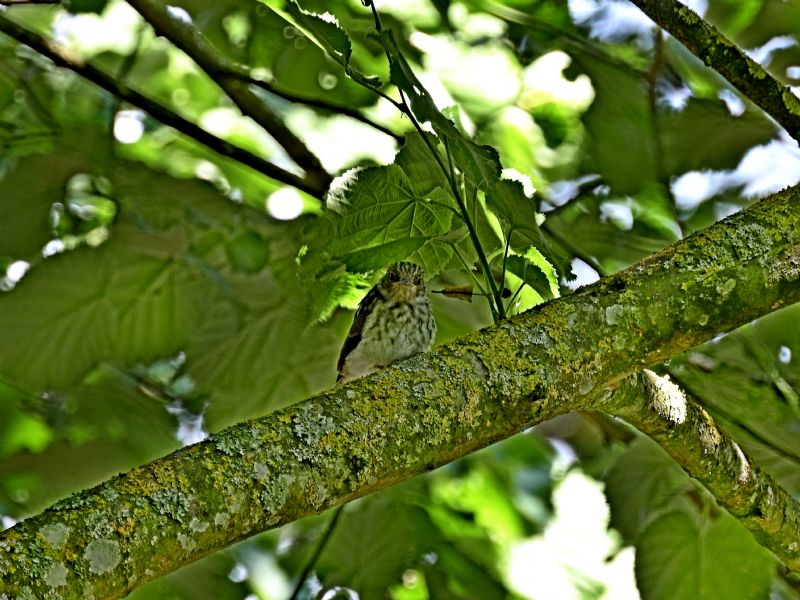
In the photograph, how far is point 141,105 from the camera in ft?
10.6

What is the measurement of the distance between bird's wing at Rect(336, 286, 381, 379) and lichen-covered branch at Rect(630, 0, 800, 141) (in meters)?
1.64

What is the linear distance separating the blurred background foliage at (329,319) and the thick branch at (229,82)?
0.08 metres

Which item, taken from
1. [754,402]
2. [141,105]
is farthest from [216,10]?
[754,402]

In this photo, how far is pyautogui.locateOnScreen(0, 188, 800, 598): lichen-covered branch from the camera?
1059 mm

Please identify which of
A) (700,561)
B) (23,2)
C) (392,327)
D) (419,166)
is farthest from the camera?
(392,327)

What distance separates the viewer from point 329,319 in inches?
127

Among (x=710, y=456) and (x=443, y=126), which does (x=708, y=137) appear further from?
(x=443, y=126)

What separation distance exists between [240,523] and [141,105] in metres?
2.35

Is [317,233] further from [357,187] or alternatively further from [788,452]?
[788,452]

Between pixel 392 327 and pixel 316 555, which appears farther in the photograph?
pixel 392 327

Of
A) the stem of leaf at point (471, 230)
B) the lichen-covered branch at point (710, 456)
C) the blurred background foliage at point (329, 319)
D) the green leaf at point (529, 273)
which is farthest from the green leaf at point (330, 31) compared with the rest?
the blurred background foliage at point (329, 319)

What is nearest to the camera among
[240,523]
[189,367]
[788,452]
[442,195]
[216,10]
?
[240,523]

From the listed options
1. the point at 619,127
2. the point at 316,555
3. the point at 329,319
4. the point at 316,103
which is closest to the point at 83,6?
the point at 316,103

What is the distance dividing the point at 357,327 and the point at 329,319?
316 mm
